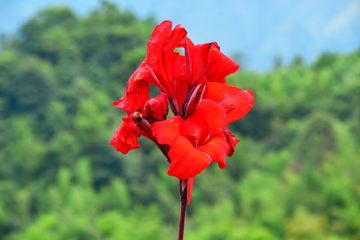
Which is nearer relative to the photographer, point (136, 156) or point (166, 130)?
point (166, 130)

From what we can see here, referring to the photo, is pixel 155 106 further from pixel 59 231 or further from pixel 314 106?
pixel 314 106

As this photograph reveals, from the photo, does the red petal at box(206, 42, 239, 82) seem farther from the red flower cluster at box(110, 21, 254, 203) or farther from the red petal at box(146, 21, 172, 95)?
the red petal at box(146, 21, 172, 95)

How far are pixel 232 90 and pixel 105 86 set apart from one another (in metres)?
33.2

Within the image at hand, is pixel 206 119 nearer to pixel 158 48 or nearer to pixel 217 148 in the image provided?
pixel 217 148

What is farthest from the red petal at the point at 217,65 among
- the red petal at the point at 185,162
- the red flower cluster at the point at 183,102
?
the red petal at the point at 185,162

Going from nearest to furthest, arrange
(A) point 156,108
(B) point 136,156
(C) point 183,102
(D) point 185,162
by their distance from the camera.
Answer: (D) point 185,162, (A) point 156,108, (C) point 183,102, (B) point 136,156

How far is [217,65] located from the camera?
88 centimetres

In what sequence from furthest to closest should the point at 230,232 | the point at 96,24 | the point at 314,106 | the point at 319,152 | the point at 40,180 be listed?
the point at 96,24 < the point at 314,106 < the point at 40,180 < the point at 319,152 < the point at 230,232

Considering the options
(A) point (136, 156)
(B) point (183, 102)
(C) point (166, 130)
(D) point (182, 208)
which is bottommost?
(D) point (182, 208)

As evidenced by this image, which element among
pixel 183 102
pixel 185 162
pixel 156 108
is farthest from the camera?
pixel 183 102

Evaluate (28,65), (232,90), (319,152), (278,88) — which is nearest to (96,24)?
(28,65)

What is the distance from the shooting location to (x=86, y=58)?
37.0 metres

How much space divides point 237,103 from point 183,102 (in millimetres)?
147

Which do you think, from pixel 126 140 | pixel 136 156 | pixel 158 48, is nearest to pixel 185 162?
pixel 126 140
